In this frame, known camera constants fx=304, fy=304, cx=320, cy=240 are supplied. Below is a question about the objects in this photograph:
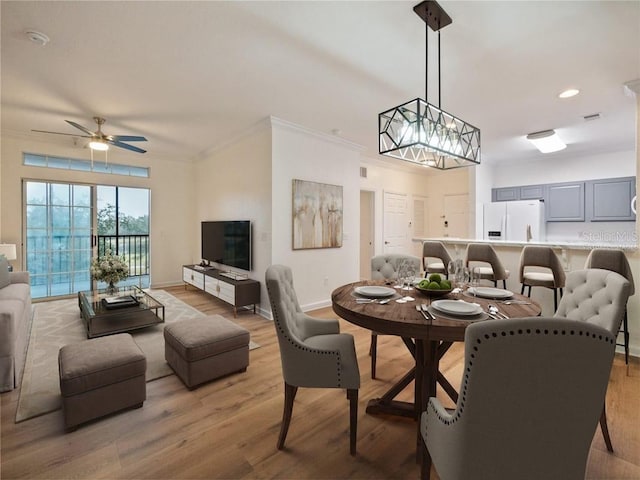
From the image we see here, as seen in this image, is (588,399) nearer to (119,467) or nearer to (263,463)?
(263,463)

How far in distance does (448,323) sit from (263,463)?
123 cm

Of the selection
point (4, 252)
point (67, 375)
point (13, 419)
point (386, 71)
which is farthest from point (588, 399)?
point (4, 252)

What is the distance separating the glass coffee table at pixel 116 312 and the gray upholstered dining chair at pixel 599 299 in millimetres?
3759

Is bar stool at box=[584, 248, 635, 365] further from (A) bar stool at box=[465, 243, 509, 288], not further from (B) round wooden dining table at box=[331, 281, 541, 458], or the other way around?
(B) round wooden dining table at box=[331, 281, 541, 458]

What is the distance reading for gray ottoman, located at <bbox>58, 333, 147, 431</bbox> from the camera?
186 centimetres

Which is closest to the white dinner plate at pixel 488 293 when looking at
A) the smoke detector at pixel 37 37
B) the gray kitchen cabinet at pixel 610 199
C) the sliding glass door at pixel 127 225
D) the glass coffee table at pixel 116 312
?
the glass coffee table at pixel 116 312

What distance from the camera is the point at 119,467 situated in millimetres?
1596

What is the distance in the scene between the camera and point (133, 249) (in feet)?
20.2

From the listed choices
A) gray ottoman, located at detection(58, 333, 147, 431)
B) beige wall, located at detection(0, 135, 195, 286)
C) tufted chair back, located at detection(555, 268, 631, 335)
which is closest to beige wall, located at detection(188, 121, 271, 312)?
beige wall, located at detection(0, 135, 195, 286)

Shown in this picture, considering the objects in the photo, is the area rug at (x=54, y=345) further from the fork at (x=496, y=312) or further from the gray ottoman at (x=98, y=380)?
the fork at (x=496, y=312)

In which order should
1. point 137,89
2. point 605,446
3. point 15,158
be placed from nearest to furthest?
point 605,446 < point 137,89 < point 15,158

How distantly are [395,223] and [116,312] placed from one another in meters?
5.11

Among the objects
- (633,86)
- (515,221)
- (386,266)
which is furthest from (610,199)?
(386,266)

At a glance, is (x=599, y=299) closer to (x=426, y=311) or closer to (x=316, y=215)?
(x=426, y=311)
